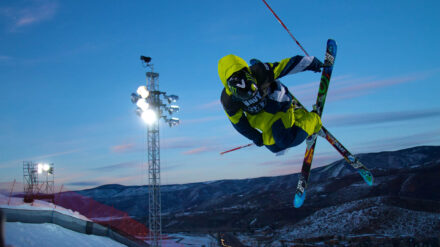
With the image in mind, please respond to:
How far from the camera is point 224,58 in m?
3.79

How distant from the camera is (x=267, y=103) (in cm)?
439

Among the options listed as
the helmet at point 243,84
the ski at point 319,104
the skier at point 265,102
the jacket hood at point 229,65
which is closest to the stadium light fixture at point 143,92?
the ski at point 319,104

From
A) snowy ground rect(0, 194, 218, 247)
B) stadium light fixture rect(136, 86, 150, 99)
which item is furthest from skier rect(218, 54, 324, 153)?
stadium light fixture rect(136, 86, 150, 99)

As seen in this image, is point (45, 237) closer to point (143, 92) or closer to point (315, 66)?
point (315, 66)

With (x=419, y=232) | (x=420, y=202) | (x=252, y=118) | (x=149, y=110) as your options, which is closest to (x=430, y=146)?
(x=420, y=202)

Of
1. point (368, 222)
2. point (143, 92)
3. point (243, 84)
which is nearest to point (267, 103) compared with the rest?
point (243, 84)

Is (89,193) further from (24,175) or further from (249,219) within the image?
(24,175)

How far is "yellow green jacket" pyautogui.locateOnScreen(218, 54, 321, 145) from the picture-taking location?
3.89 meters

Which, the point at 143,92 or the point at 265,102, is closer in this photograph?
the point at 265,102

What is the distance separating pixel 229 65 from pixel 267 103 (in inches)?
39.7

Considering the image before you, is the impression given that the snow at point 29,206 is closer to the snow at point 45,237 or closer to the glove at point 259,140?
the snow at point 45,237

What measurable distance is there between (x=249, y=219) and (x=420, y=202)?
33.3 metres

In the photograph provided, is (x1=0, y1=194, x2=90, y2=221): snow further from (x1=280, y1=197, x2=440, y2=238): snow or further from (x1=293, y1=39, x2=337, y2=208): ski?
(x1=280, y1=197, x2=440, y2=238): snow

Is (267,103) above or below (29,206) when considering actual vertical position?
above
